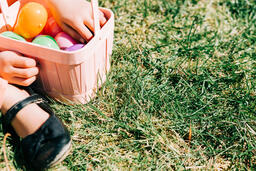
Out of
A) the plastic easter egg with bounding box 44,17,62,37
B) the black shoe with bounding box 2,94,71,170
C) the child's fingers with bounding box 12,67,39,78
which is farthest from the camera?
the plastic easter egg with bounding box 44,17,62,37

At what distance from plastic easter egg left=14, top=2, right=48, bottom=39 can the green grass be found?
1.57 ft

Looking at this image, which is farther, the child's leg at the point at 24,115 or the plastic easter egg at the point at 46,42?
the plastic easter egg at the point at 46,42

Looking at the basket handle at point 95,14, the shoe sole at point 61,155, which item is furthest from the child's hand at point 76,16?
the shoe sole at point 61,155

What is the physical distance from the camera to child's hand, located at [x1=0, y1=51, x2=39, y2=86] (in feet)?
4.79

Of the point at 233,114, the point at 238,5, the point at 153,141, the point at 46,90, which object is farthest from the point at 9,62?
the point at 238,5

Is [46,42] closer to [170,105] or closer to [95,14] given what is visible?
[95,14]

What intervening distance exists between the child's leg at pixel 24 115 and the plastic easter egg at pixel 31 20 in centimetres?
36

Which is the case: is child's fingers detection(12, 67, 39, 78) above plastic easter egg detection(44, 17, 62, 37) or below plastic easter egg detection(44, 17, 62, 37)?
below

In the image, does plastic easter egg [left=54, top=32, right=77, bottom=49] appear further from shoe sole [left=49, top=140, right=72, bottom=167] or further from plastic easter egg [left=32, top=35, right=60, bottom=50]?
shoe sole [left=49, top=140, right=72, bottom=167]

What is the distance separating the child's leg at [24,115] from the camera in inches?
56.6

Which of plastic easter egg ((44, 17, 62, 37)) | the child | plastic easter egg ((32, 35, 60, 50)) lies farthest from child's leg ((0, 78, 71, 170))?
plastic easter egg ((44, 17, 62, 37))

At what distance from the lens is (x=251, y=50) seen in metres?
2.13

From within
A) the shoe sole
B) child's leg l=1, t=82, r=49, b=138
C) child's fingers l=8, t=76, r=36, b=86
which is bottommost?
the shoe sole

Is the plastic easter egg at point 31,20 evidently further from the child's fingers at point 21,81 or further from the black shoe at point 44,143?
the black shoe at point 44,143
